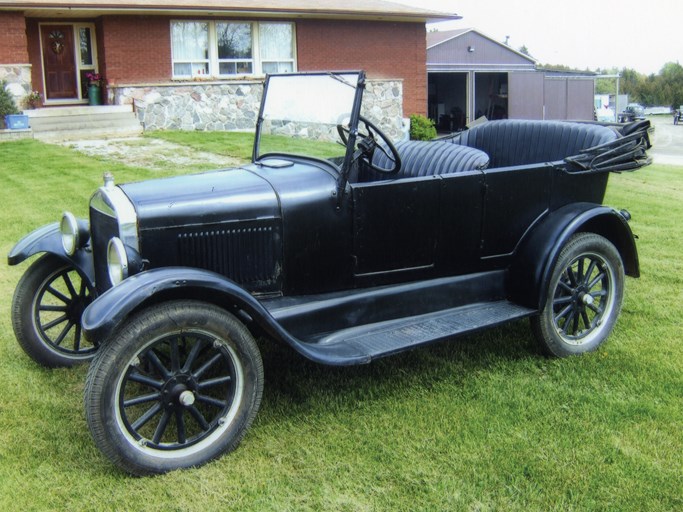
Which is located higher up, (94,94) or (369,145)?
(94,94)

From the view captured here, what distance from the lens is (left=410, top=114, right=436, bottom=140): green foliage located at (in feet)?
65.4

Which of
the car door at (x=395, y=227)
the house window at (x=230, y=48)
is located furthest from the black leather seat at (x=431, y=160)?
the house window at (x=230, y=48)

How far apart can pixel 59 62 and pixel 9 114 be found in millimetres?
3439

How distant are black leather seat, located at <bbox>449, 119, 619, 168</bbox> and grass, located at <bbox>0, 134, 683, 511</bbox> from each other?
1.21 m

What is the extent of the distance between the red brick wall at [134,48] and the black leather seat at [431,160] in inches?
581

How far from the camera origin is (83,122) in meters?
16.4

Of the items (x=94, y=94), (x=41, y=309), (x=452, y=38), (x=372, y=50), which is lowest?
(x=41, y=309)

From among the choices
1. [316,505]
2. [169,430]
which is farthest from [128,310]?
[316,505]

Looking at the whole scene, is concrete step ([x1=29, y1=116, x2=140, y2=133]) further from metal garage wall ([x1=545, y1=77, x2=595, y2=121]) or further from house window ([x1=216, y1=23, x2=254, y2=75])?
metal garage wall ([x1=545, y1=77, x2=595, y2=121])

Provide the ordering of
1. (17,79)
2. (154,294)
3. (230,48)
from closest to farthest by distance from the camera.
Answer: (154,294), (17,79), (230,48)

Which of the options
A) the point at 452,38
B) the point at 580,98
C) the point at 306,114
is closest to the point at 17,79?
the point at 306,114

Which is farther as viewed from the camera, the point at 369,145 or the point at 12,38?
the point at 12,38

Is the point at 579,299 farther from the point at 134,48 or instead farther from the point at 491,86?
the point at 491,86

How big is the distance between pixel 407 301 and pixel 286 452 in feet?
3.77
